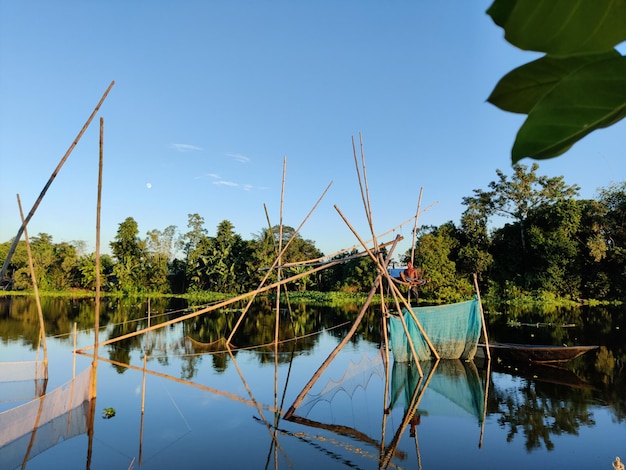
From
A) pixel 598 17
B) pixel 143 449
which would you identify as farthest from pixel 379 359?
pixel 598 17

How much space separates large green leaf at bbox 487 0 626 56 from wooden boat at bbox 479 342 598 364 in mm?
7612

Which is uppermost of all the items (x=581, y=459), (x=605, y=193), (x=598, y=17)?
(x=605, y=193)

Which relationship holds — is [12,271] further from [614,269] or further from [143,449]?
[614,269]

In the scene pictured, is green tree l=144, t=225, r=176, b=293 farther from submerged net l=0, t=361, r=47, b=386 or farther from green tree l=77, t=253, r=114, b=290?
submerged net l=0, t=361, r=47, b=386

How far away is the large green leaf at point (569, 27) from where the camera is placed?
0.50 feet

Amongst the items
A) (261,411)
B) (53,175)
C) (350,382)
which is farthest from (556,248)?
(53,175)

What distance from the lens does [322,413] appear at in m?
5.19

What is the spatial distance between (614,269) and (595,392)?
15286 mm

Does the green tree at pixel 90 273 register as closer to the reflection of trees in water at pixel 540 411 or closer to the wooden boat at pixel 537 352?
the wooden boat at pixel 537 352

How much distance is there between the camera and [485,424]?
486 cm

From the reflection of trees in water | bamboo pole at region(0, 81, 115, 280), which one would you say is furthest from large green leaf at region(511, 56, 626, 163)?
the reflection of trees in water

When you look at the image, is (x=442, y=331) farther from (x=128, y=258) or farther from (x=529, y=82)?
(x=128, y=258)

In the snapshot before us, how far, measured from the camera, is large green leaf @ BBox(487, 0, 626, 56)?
153mm

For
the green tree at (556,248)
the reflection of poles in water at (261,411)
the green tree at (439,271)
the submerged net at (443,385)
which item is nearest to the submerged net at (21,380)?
the reflection of poles in water at (261,411)
